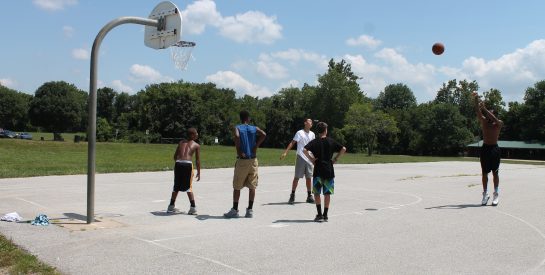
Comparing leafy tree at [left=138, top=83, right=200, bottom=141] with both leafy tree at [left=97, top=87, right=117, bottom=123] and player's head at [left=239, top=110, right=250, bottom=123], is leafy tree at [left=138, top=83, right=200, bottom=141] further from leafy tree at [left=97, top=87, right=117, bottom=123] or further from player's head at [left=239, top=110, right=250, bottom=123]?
player's head at [left=239, top=110, right=250, bottom=123]

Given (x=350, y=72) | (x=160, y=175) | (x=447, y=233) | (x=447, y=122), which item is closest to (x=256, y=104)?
(x=350, y=72)

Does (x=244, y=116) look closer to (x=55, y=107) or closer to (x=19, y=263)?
(x=19, y=263)

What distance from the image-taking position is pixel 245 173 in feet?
31.1

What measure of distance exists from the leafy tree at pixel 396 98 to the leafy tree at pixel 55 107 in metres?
71.4

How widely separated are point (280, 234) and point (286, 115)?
90.9 m

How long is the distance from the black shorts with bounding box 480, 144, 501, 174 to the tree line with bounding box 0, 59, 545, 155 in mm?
64599

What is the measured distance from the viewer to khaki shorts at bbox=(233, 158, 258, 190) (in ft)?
31.0

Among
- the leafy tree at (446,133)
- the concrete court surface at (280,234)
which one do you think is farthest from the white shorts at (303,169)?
the leafy tree at (446,133)

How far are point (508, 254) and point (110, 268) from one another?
5078mm

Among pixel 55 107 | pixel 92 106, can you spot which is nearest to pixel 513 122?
pixel 55 107

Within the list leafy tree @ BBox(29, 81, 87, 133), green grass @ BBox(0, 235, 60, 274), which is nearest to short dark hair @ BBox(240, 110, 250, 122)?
green grass @ BBox(0, 235, 60, 274)

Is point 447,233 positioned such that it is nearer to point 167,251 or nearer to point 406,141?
point 167,251

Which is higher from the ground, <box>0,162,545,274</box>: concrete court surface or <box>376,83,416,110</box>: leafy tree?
<box>376,83,416,110</box>: leafy tree

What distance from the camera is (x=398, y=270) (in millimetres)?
6016
